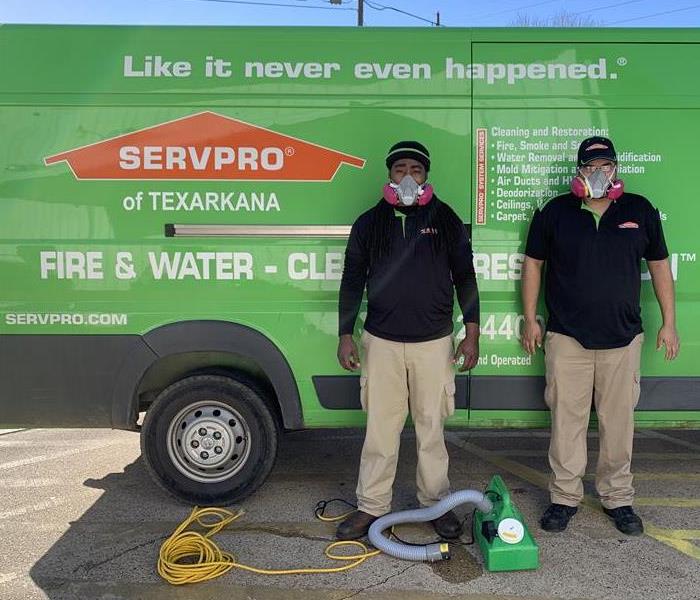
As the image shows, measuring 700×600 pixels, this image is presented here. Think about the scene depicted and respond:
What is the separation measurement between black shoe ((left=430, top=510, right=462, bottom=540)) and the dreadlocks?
55.3 inches

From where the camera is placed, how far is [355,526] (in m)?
3.39

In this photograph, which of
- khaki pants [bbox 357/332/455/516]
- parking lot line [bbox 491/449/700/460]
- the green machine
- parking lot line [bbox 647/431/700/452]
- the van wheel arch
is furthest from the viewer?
parking lot line [bbox 647/431/700/452]

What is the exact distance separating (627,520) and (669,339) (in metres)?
1.00

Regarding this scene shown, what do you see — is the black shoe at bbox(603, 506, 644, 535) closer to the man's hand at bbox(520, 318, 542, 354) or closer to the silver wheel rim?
the man's hand at bbox(520, 318, 542, 354)

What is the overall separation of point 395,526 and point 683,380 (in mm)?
1826

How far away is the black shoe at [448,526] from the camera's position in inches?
132

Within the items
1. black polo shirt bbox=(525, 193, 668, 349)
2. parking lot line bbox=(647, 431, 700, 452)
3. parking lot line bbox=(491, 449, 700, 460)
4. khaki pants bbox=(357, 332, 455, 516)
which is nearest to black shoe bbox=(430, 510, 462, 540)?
khaki pants bbox=(357, 332, 455, 516)

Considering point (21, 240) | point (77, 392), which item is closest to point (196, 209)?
point (21, 240)

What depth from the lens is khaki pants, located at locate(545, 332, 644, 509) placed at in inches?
134

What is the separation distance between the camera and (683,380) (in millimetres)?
3625

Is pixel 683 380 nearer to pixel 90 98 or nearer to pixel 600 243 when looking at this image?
pixel 600 243

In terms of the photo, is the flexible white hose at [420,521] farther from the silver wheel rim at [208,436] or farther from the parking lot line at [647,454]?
the parking lot line at [647,454]

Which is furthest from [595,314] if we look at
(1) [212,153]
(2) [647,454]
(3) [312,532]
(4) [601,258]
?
(1) [212,153]

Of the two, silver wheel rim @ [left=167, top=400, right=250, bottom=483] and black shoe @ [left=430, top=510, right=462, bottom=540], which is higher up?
silver wheel rim @ [left=167, top=400, right=250, bottom=483]
